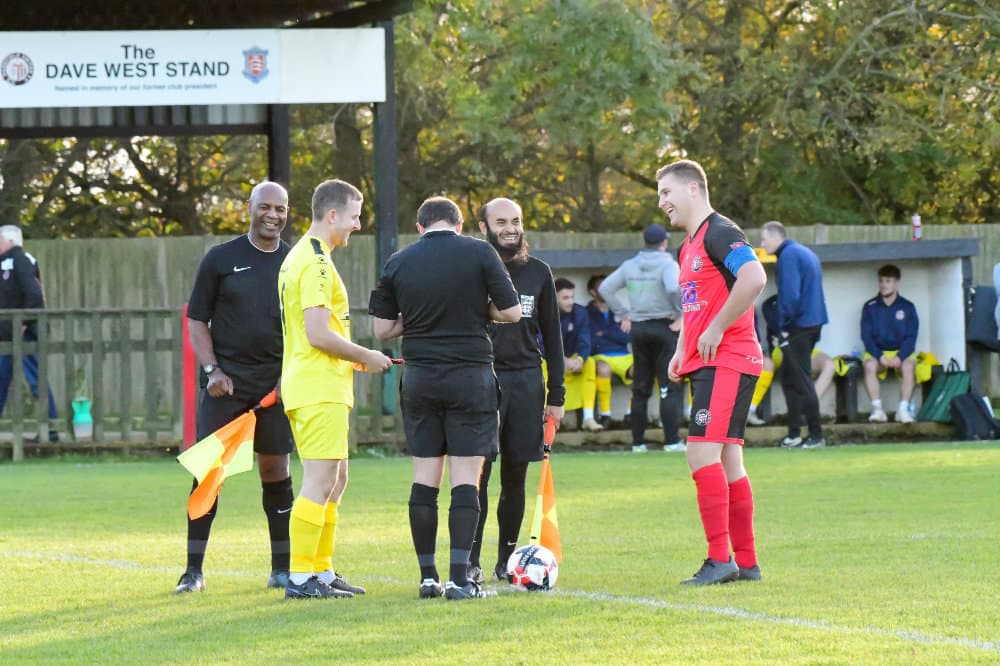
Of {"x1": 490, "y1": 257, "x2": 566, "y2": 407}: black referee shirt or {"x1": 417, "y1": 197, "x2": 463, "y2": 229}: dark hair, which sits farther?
{"x1": 490, "y1": 257, "x2": 566, "y2": 407}: black referee shirt

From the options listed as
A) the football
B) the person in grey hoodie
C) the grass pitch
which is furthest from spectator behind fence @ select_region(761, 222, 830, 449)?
the football

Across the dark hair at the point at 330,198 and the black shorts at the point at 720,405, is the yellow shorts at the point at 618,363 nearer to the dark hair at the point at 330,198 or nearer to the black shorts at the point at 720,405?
the black shorts at the point at 720,405

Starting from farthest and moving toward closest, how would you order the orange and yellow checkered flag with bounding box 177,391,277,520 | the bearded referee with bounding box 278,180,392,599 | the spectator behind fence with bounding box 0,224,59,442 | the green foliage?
the green foliage, the spectator behind fence with bounding box 0,224,59,442, the orange and yellow checkered flag with bounding box 177,391,277,520, the bearded referee with bounding box 278,180,392,599

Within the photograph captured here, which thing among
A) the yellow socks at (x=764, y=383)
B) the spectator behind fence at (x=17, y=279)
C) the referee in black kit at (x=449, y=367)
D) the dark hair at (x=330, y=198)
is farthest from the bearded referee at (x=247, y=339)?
the yellow socks at (x=764, y=383)

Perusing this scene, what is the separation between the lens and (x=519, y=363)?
28.1 ft

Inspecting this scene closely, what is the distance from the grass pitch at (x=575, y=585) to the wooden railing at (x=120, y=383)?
2902 mm

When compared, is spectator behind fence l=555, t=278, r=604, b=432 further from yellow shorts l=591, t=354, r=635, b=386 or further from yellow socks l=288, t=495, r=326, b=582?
yellow socks l=288, t=495, r=326, b=582

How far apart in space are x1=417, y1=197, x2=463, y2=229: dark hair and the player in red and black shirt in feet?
3.52

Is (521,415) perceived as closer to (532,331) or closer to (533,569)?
(532,331)

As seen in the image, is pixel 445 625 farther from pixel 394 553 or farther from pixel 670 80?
pixel 670 80

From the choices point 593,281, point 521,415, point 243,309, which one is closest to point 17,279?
point 593,281

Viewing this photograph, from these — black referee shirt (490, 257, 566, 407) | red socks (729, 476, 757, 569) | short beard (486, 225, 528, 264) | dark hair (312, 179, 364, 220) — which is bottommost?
red socks (729, 476, 757, 569)

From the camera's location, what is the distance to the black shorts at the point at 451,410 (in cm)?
774

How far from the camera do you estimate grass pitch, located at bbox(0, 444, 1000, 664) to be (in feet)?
21.0
